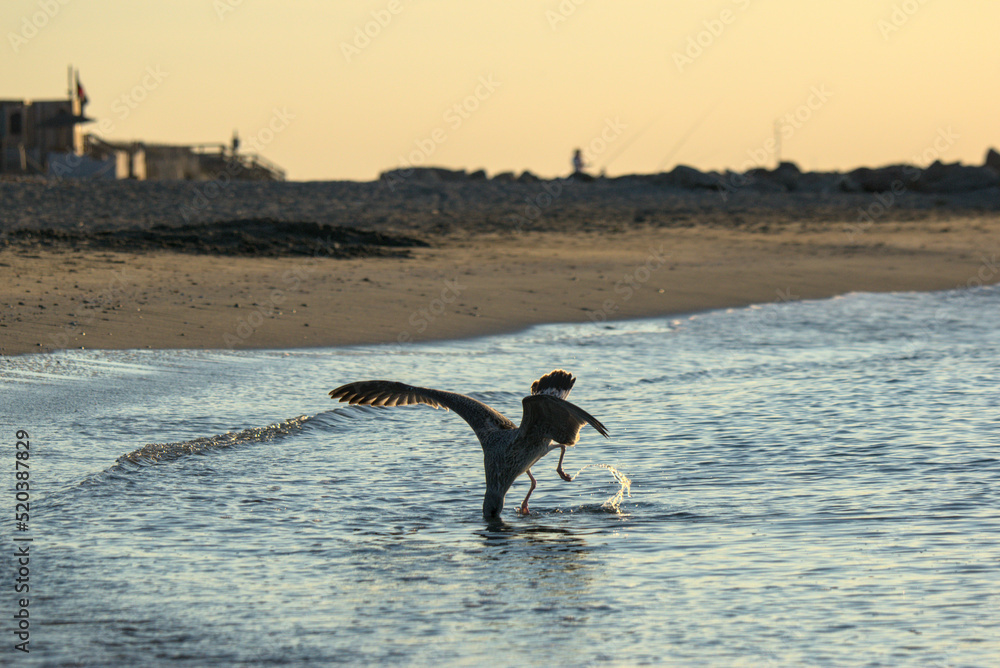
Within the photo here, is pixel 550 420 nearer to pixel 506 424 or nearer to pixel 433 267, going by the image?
pixel 506 424

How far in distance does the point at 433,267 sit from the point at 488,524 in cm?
1150

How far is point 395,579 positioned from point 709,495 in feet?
7.63

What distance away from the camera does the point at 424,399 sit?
704 centimetres

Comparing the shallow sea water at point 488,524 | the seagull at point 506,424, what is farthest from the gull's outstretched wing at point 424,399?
the shallow sea water at point 488,524

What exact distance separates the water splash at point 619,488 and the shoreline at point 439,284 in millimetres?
4814

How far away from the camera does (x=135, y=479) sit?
7.02 m

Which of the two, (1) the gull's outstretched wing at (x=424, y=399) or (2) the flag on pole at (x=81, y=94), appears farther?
(2) the flag on pole at (x=81, y=94)

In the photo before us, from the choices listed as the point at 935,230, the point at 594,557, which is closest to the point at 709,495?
the point at 594,557

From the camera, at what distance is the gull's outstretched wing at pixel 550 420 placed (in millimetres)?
5975

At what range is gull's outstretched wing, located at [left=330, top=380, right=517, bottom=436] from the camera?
6.85 metres

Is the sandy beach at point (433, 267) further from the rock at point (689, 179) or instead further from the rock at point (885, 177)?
the rock at point (885, 177)

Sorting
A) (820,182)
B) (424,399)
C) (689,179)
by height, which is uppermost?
(820,182)

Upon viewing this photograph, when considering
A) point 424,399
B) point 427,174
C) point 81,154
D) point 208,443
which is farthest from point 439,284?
point 81,154

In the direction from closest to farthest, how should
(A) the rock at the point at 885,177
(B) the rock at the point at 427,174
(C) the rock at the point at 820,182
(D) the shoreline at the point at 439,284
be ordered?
(D) the shoreline at the point at 439,284
(B) the rock at the point at 427,174
(C) the rock at the point at 820,182
(A) the rock at the point at 885,177
